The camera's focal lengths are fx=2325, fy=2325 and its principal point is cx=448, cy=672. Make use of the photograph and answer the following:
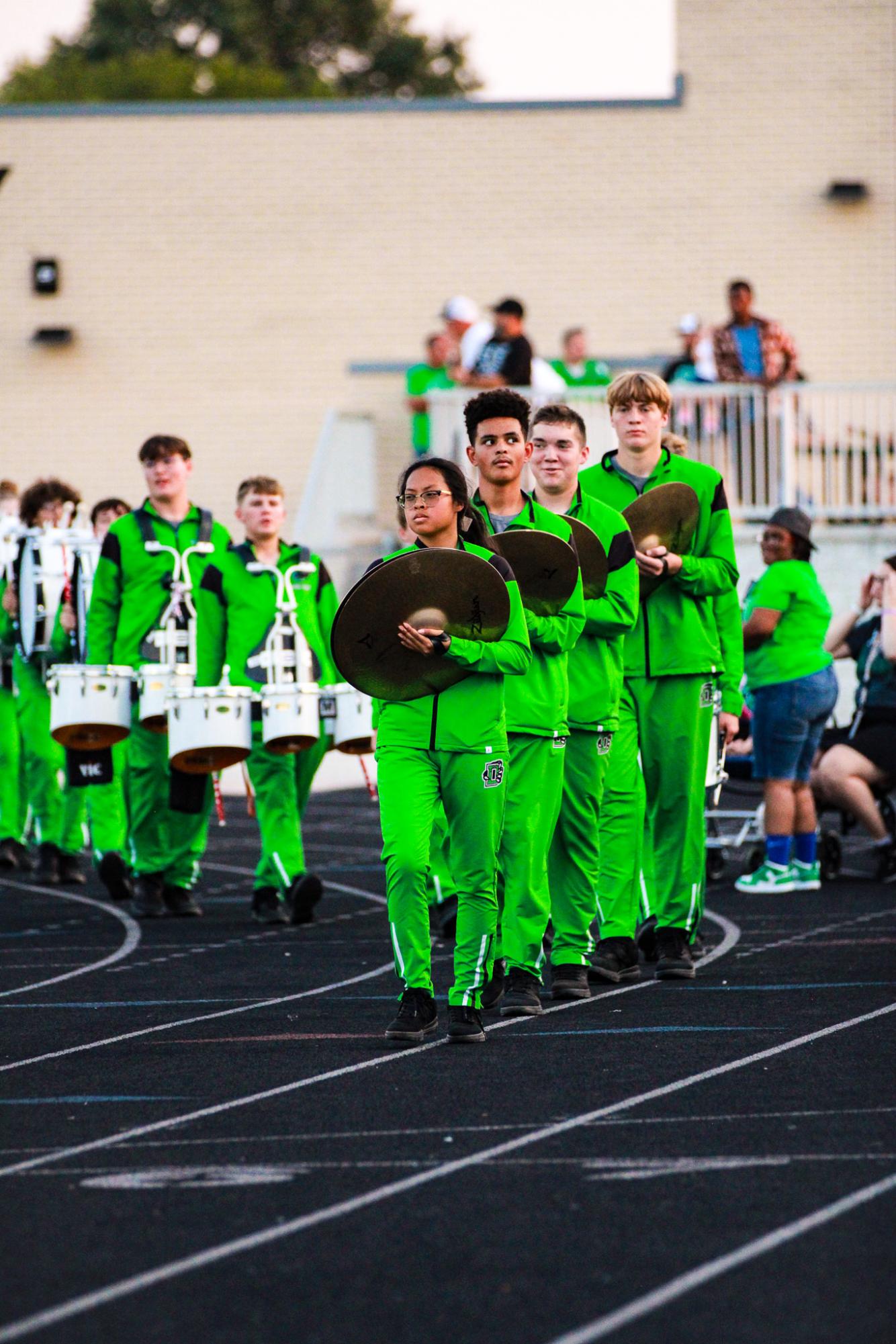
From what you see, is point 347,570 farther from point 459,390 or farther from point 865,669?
point 865,669

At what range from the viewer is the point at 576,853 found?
876cm

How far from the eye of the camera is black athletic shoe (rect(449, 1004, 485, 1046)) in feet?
25.2

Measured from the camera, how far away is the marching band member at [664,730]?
9.15 m

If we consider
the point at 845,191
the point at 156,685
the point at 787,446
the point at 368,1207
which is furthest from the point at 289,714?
the point at 845,191

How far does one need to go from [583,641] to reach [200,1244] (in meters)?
4.09

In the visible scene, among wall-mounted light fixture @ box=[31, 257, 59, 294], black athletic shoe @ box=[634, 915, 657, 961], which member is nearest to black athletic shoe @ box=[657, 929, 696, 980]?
black athletic shoe @ box=[634, 915, 657, 961]

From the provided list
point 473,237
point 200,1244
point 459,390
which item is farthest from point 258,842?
point 473,237

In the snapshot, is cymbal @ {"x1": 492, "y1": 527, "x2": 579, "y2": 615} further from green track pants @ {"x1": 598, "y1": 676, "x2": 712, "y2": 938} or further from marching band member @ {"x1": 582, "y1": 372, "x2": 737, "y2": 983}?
green track pants @ {"x1": 598, "y1": 676, "x2": 712, "y2": 938}

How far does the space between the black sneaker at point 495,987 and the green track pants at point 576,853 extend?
23 centimetres

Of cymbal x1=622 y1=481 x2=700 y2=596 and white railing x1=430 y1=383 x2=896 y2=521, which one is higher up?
white railing x1=430 y1=383 x2=896 y2=521

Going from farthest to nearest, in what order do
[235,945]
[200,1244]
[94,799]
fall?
[94,799], [235,945], [200,1244]

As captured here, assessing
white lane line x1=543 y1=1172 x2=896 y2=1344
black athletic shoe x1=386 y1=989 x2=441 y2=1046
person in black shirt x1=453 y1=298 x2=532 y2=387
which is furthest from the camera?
person in black shirt x1=453 y1=298 x2=532 y2=387

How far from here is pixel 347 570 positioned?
2319 cm

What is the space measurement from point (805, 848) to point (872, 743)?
93 cm
